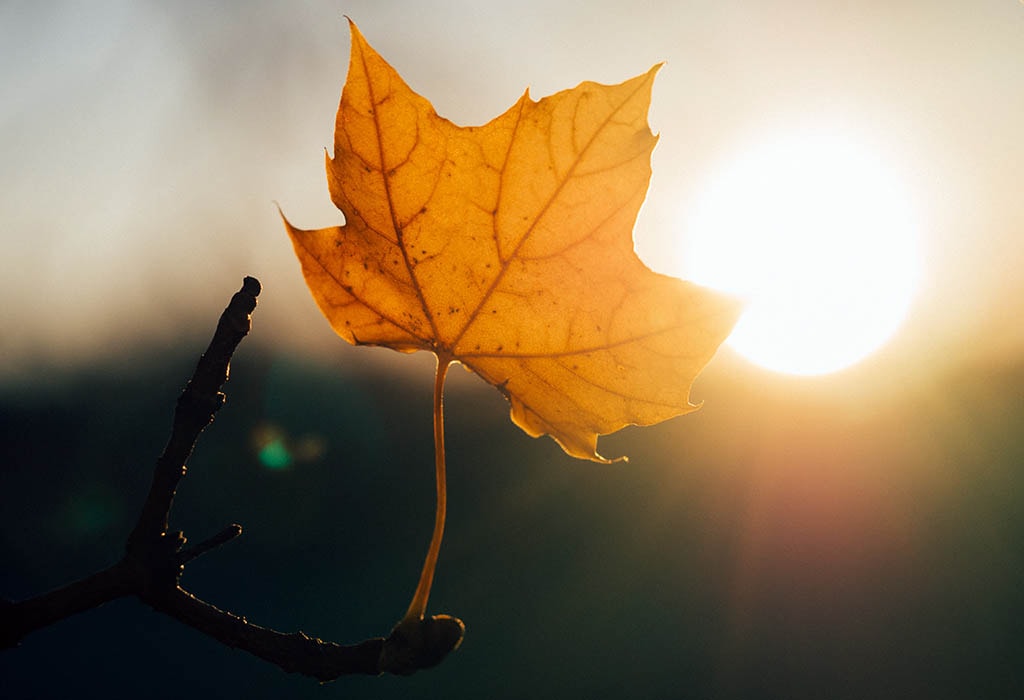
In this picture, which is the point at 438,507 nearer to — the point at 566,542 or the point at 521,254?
the point at 521,254

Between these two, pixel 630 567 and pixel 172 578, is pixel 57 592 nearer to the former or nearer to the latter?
pixel 172 578

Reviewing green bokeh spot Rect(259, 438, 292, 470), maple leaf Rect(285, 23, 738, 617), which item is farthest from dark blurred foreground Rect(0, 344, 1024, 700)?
maple leaf Rect(285, 23, 738, 617)

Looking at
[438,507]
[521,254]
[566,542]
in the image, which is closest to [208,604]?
[438,507]

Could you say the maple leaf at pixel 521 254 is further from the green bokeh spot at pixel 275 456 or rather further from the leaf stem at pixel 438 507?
the green bokeh spot at pixel 275 456

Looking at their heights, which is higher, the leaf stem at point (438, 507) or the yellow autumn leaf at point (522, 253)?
the yellow autumn leaf at point (522, 253)

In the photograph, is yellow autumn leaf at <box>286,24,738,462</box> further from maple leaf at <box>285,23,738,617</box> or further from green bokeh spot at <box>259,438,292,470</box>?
green bokeh spot at <box>259,438,292,470</box>

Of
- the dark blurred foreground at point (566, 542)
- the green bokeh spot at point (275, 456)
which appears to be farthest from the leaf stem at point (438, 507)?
the green bokeh spot at point (275, 456)
